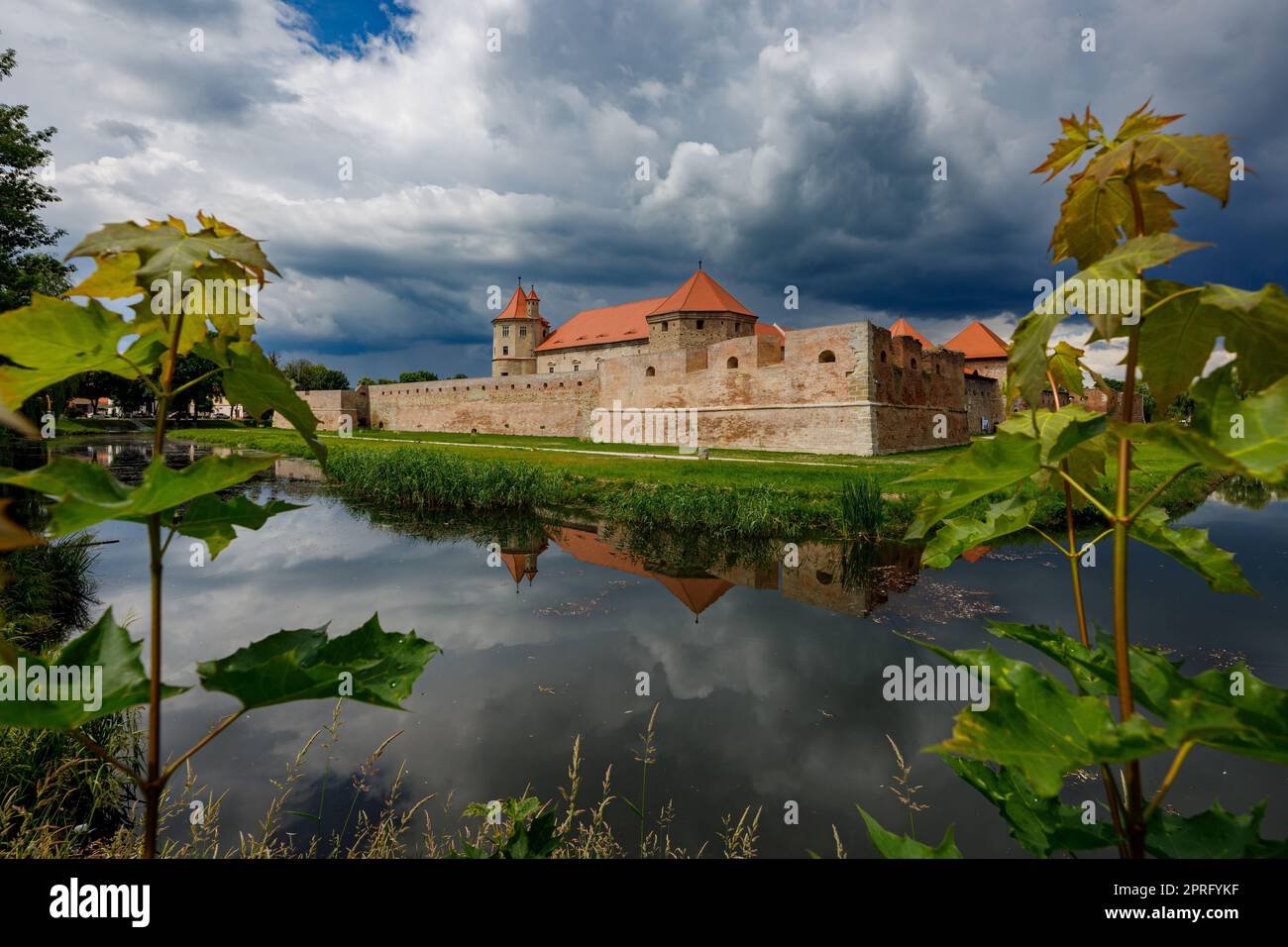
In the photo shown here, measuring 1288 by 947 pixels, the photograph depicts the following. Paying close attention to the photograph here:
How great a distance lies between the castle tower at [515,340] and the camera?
176 ft

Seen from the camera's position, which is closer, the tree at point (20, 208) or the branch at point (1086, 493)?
the branch at point (1086, 493)

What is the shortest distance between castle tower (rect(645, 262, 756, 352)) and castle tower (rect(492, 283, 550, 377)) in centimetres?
1630

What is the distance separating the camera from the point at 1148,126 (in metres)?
0.99

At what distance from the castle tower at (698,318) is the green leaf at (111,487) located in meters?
38.5

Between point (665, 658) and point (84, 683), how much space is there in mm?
5710

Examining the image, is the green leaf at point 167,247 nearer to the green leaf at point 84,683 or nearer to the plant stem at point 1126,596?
the green leaf at point 84,683

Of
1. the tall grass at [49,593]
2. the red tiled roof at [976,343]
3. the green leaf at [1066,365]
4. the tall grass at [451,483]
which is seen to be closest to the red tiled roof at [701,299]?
the red tiled roof at [976,343]

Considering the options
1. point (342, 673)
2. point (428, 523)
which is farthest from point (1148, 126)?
point (428, 523)

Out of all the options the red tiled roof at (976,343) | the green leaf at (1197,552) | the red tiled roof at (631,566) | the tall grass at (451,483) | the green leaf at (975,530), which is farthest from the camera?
the red tiled roof at (976,343)

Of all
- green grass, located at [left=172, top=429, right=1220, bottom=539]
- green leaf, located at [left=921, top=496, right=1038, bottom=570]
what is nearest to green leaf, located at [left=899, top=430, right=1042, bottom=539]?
green leaf, located at [left=921, top=496, right=1038, bottom=570]

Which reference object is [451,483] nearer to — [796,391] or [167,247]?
[796,391]

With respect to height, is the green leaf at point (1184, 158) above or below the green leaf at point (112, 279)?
above

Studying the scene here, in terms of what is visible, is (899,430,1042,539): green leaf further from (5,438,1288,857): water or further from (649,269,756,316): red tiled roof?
(649,269,756,316): red tiled roof
